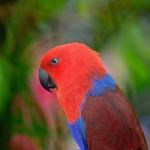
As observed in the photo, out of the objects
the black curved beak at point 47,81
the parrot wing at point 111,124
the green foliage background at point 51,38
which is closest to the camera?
the parrot wing at point 111,124

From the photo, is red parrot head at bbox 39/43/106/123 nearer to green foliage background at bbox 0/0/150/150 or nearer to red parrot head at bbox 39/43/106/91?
red parrot head at bbox 39/43/106/91

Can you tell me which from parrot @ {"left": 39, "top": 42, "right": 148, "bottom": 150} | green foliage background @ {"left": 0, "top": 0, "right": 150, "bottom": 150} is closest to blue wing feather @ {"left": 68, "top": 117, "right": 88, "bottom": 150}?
parrot @ {"left": 39, "top": 42, "right": 148, "bottom": 150}

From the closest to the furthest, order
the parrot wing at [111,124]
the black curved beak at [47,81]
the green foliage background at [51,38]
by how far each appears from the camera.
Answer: the parrot wing at [111,124], the black curved beak at [47,81], the green foliage background at [51,38]

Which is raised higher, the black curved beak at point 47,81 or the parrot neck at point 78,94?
the black curved beak at point 47,81

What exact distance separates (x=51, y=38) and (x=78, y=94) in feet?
2.30

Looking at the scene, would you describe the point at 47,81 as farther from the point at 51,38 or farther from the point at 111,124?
the point at 51,38

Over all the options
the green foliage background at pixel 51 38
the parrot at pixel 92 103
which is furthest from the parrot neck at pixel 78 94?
the green foliage background at pixel 51 38

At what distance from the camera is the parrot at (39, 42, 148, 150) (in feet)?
5.83

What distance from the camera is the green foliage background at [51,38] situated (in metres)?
2.21

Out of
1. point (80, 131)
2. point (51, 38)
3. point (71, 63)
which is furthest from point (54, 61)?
point (51, 38)

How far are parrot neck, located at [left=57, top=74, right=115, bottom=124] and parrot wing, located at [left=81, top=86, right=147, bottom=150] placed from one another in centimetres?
1

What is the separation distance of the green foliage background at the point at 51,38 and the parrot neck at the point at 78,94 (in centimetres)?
36

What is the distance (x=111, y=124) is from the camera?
1777mm

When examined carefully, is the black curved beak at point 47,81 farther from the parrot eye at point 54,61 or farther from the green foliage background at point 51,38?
the green foliage background at point 51,38
